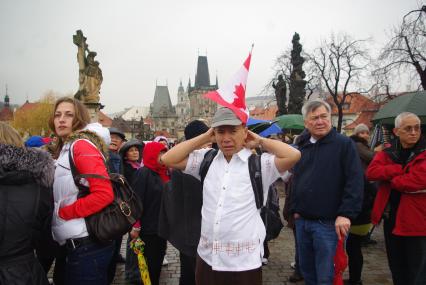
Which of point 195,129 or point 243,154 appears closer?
point 243,154

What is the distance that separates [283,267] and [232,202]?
11.6ft

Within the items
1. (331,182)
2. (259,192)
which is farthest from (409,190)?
(259,192)

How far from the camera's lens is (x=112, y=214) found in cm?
246

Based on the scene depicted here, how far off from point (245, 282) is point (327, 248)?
129 centimetres

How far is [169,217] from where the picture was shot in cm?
315

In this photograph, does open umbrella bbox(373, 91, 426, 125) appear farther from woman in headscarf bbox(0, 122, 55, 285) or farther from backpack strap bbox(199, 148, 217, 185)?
woman in headscarf bbox(0, 122, 55, 285)

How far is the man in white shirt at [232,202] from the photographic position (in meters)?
2.30

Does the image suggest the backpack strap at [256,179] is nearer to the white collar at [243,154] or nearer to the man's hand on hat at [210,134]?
the white collar at [243,154]

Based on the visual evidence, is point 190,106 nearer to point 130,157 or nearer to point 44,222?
point 130,157

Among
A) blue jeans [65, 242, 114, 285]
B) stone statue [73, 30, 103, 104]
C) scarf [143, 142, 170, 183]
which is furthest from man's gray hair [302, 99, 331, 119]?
stone statue [73, 30, 103, 104]

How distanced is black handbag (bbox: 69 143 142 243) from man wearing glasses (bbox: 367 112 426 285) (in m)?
2.84

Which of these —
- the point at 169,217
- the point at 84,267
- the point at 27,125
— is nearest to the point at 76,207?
the point at 84,267

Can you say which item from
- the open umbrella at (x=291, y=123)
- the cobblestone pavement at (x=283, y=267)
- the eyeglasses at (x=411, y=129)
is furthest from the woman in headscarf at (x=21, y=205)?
Result: the open umbrella at (x=291, y=123)

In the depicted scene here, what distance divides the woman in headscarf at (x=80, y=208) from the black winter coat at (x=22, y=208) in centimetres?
15
